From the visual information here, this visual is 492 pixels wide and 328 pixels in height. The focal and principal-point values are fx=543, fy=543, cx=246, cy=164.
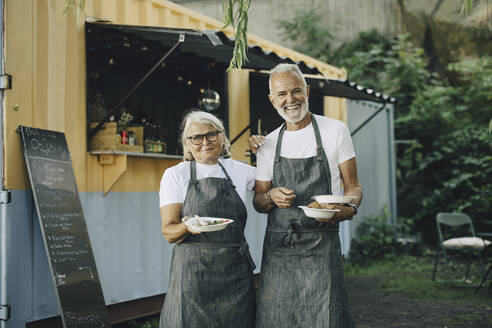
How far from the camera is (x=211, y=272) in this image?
266 centimetres

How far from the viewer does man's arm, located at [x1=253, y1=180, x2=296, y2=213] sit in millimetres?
2646

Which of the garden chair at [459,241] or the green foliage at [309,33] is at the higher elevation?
the green foliage at [309,33]

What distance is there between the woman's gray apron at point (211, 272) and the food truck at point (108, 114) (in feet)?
6.35

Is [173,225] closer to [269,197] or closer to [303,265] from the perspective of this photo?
[269,197]

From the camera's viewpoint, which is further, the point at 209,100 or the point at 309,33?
the point at 309,33

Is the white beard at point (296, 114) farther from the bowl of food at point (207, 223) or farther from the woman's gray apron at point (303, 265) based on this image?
the bowl of food at point (207, 223)

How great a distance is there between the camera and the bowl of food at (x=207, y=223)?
2477 millimetres

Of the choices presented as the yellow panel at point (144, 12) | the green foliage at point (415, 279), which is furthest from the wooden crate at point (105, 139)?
the green foliage at point (415, 279)

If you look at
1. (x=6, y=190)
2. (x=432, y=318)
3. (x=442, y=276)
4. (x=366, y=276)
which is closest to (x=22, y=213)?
(x=6, y=190)

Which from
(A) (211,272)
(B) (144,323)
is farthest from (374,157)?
(A) (211,272)

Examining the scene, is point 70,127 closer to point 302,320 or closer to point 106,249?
point 106,249

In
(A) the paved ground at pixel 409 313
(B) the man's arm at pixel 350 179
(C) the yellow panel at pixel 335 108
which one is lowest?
(A) the paved ground at pixel 409 313

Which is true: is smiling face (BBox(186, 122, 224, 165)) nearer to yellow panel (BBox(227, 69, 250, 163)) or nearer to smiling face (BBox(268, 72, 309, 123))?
smiling face (BBox(268, 72, 309, 123))

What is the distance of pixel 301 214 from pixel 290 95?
0.61 metres
